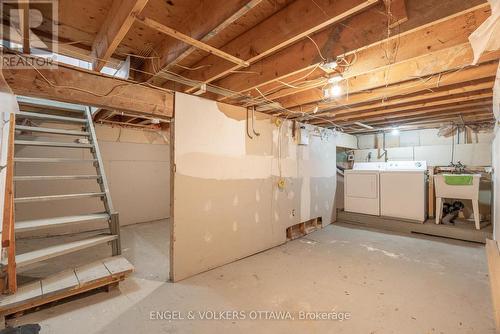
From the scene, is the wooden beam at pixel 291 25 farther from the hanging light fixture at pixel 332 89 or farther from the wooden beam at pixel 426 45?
the hanging light fixture at pixel 332 89

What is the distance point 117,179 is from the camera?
4.47 m

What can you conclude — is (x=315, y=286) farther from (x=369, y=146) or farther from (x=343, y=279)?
(x=369, y=146)

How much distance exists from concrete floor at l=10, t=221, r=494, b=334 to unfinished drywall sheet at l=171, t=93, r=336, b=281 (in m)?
0.26

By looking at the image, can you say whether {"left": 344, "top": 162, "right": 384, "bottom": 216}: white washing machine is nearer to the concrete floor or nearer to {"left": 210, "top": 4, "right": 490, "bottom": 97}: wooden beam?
the concrete floor

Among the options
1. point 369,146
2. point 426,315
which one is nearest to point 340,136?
point 369,146

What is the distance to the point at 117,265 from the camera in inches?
86.9

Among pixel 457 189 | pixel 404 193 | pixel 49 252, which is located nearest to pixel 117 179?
pixel 49 252

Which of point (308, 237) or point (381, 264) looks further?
point (308, 237)

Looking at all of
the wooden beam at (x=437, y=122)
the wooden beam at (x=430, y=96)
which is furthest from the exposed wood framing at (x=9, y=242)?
the wooden beam at (x=437, y=122)

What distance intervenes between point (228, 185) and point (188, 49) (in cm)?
159

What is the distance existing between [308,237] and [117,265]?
280 cm

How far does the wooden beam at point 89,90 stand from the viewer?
1.67m

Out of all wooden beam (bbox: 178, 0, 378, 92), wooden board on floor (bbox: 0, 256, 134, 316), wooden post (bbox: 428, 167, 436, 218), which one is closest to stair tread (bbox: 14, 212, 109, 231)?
wooden board on floor (bbox: 0, 256, 134, 316)

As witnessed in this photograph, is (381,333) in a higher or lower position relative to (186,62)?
lower
